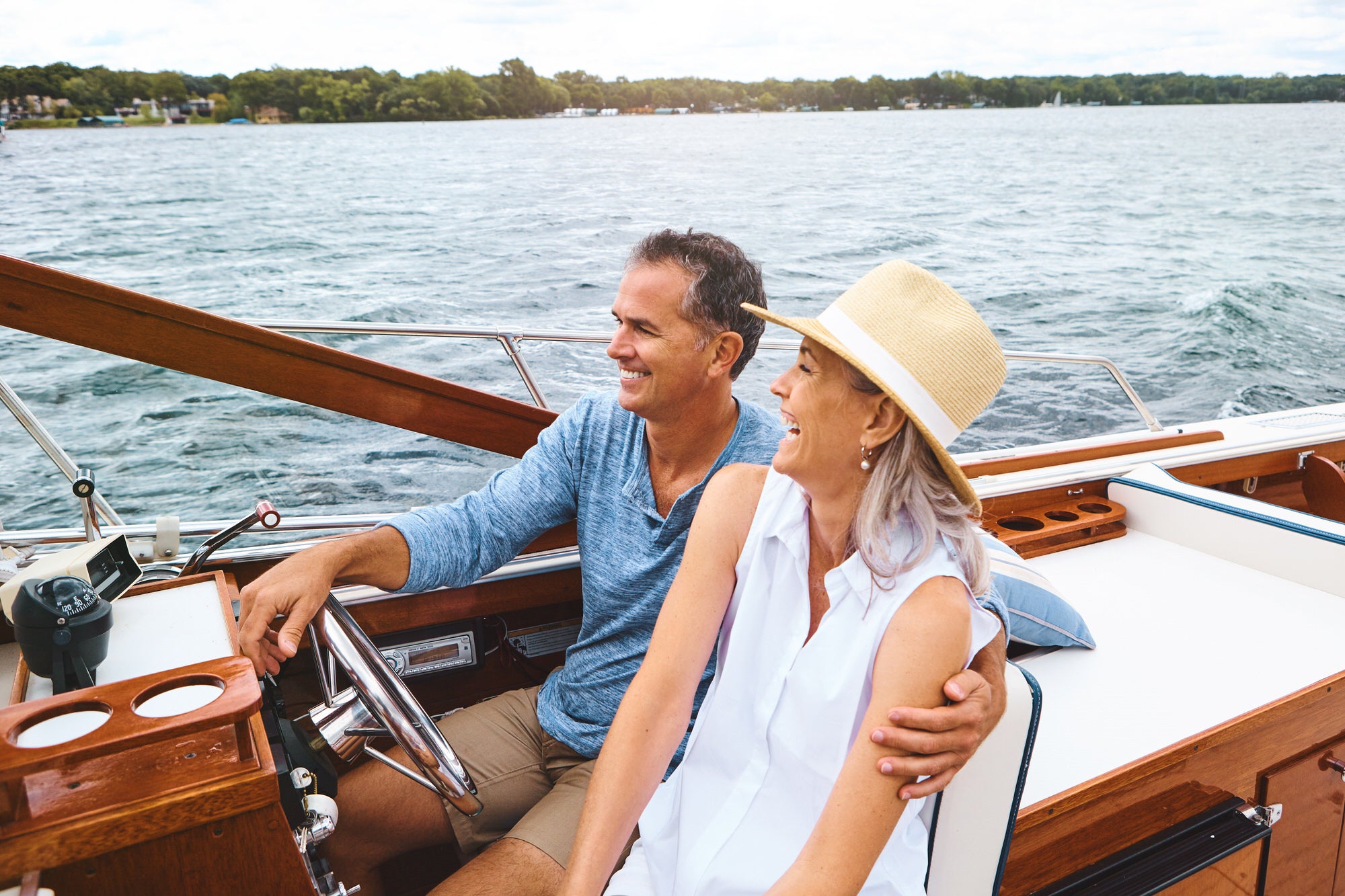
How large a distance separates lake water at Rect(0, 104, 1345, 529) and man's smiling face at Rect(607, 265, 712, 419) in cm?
318

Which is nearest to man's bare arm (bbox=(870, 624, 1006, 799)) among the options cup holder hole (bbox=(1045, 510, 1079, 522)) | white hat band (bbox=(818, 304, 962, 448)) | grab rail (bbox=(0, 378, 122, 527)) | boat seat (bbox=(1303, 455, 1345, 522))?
white hat band (bbox=(818, 304, 962, 448))

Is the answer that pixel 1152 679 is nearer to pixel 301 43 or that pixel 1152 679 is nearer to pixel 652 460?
pixel 652 460

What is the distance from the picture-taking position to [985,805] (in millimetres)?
1158

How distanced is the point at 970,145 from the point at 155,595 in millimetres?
30182

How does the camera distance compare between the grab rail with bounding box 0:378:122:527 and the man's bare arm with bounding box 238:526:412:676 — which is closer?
the man's bare arm with bounding box 238:526:412:676

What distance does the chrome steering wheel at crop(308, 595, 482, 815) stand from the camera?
3.30ft

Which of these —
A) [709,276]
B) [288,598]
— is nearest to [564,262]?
[709,276]

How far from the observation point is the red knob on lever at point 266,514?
1247 mm

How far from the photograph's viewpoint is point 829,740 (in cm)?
104

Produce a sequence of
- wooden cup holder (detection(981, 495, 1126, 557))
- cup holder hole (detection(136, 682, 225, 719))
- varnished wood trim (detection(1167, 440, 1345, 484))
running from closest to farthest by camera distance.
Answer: cup holder hole (detection(136, 682, 225, 719)) → wooden cup holder (detection(981, 495, 1126, 557)) → varnished wood trim (detection(1167, 440, 1345, 484))

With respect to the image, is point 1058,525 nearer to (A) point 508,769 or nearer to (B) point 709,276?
(B) point 709,276

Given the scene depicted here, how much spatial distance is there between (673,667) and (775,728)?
152 millimetres

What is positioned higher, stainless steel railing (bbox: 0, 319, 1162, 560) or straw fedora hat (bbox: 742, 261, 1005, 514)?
straw fedora hat (bbox: 742, 261, 1005, 514)

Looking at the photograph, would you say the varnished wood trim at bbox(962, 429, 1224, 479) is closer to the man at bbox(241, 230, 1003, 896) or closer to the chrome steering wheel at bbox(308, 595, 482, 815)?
the man at bbox(241, 230, 1003, 896)
